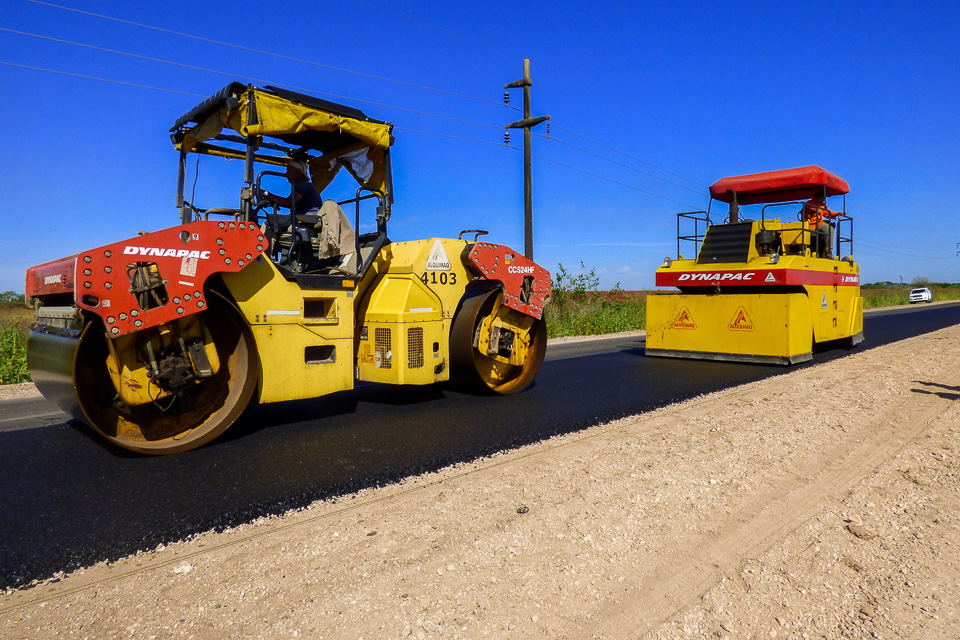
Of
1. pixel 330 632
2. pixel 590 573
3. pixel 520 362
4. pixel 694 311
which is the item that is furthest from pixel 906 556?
pixel 694 311

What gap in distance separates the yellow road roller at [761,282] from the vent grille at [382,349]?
538 cm

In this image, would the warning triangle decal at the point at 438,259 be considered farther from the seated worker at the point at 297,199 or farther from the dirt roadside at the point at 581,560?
the dirt roadside at the point at 581,560

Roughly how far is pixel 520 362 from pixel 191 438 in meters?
3.22

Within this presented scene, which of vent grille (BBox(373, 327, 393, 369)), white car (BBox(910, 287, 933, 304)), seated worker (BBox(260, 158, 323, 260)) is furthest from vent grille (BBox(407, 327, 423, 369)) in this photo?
white car (BBox(910, 287, 933, 304))

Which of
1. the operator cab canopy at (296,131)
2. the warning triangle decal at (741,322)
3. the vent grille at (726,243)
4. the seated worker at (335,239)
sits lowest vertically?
the warning triangle decal at (741,322)

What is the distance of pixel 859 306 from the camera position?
10461mm

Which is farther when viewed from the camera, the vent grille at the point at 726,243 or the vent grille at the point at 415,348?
the vent grille at the point at 726,243

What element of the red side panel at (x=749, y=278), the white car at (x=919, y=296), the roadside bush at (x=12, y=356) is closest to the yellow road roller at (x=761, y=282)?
the red side panel at (x=749, y=278)

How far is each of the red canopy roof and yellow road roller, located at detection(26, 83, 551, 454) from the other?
17.2 feet

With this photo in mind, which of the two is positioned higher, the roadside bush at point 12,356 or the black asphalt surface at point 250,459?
the roadside bush at point 12,356

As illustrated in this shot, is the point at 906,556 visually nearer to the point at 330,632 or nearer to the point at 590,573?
the point at 590,573

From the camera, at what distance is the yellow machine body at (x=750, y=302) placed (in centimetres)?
784

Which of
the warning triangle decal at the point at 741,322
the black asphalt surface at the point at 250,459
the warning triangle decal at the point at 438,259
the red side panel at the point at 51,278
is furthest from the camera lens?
the warning triangle decal at the point at 741,322

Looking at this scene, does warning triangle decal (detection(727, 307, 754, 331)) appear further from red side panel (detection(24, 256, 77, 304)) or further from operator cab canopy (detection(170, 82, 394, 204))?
red side panel (detection(24, 256, 77, 304))
